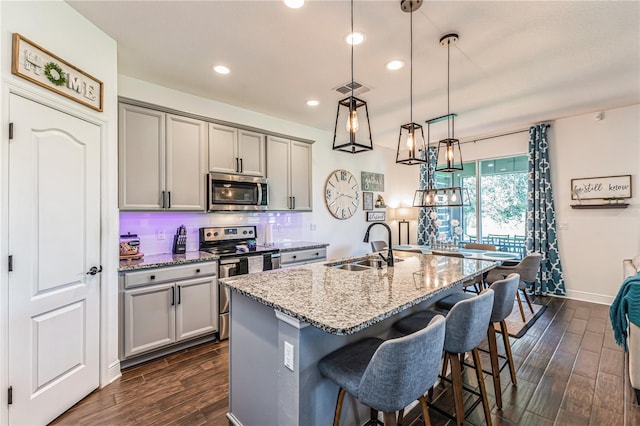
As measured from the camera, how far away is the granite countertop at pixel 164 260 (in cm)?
255

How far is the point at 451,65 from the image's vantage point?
9.33 ft

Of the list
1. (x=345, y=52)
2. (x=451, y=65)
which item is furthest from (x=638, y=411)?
(x=345, y=52)

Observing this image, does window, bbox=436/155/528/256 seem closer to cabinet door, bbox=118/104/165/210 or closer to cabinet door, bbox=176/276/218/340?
cabinet door, bbox=176/276/218/340

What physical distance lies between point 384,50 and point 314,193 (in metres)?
2.68

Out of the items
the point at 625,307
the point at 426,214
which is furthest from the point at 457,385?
the point at 426,214

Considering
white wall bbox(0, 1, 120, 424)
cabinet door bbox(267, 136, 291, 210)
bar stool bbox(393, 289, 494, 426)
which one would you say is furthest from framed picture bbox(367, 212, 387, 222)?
white wall bbox(0, 1, 120, 424)

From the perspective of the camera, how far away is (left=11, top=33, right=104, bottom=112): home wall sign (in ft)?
5.65

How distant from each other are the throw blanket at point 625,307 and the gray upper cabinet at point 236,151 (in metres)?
3.67

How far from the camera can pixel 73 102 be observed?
2.08 metres

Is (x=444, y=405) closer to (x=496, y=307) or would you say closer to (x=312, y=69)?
(x=496, y=307)

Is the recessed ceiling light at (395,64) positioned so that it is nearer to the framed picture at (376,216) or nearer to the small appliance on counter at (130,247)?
the small appliance on counter at (130,247)

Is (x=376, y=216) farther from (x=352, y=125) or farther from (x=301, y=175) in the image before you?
(x=352, y=125)

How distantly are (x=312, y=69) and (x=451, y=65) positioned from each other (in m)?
1.38

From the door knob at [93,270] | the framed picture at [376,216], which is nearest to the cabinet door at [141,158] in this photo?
the door knob at [93,270]
